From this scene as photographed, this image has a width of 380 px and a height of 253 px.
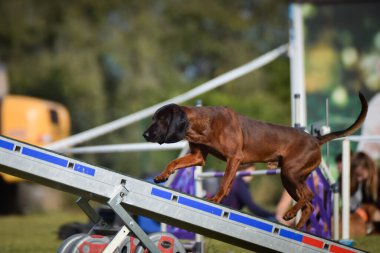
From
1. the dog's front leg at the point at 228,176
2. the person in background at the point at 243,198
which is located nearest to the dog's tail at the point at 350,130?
the dog's front leg at the point at 228,176

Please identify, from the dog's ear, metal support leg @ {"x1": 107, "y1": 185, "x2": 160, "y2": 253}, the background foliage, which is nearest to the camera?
metal support leg @ {"x1": 107, "y1": 185, "x2": 160, "y2": 253}

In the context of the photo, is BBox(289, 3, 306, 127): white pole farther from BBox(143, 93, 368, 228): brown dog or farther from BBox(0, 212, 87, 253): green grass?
BBox(0, 212, 87, 253): green grass

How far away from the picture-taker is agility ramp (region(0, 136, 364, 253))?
201 inches

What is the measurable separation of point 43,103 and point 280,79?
9239 millimetres

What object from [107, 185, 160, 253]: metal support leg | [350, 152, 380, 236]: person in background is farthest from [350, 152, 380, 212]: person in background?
[107, 185, 160, 253]: metal support leg

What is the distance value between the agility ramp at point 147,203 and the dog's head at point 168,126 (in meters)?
0.41

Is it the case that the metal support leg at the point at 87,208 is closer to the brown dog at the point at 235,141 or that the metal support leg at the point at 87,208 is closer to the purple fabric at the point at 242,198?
the brown dog at the point at 235,141

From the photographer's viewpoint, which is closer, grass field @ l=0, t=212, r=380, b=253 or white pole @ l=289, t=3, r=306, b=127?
grass field @ l=0, t=212, r=380, b=253

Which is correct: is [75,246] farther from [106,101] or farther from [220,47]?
[220,47]

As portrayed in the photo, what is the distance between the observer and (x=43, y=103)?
15445mm

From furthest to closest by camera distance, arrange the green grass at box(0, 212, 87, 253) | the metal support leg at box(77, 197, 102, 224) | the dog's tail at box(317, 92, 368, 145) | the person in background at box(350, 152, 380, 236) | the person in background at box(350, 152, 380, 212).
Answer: the person in background at box(350, 152, 380, 212) → the person in background at box(350, 152, 380, 236) → the green grass at box(0, 212, 87, 253) → the dog's tail at box(317, 92, 368, 145) → the metal support leg at box(77, 197, 102, 224)

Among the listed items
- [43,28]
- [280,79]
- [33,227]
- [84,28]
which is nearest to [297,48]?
[33,227]

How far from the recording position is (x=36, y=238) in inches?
397

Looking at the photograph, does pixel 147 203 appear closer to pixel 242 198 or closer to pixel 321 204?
pixel 321 204
